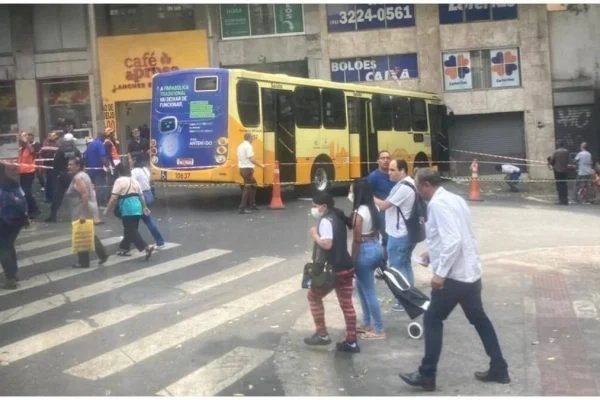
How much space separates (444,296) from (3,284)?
5773mm

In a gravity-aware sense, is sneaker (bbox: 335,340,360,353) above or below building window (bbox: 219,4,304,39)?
below

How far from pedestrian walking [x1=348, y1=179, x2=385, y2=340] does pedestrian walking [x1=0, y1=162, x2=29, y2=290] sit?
13.9ft

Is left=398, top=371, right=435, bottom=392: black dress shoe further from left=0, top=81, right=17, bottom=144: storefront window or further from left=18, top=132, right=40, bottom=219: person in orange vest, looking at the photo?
left=0, top=81, right=17, bottom=144: storefront window

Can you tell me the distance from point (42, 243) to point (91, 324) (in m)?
4.18

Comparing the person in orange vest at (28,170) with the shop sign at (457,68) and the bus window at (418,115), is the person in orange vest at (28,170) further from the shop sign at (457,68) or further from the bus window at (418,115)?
the shop sign at (457,68)

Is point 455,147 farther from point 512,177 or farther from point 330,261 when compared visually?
point 330,261

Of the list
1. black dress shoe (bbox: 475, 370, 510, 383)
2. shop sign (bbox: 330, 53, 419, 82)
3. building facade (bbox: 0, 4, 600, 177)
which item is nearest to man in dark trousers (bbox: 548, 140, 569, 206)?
building facade (bbox: 0, 4, 600, 177)

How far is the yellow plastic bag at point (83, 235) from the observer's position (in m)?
9.38

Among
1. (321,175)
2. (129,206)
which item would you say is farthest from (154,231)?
(321,175)

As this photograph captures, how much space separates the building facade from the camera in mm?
12586

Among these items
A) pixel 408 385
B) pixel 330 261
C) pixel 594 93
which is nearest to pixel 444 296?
pixel 408 385

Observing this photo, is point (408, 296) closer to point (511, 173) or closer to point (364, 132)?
point (364, 132)

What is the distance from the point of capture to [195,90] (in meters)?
13.5

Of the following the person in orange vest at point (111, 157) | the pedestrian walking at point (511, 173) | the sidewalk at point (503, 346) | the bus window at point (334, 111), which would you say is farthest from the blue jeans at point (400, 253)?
the pedestrian walking at point (511, 173)
